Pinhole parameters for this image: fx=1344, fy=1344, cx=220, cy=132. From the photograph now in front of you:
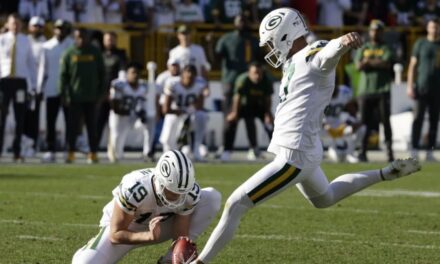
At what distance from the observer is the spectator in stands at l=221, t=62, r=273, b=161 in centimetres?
1664

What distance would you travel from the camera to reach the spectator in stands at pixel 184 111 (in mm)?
16500

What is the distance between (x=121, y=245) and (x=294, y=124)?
115 cm

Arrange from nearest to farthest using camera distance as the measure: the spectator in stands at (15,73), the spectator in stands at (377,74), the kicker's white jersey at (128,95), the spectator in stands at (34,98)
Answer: the spectator in stands at (15,73), the spectator in stands at (377,74), the spectator in stands at (34,98), the kicker's white jersey at (128,95)

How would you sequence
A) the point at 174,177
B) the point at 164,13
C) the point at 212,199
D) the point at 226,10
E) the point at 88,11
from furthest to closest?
the point at 226,10, the point at 164,13, the point at 88,11, the point at 212,199, the point at 174,177

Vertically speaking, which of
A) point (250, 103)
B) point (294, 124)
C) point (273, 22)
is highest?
point (273, 22)

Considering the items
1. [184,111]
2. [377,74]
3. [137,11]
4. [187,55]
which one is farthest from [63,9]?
[377,74]

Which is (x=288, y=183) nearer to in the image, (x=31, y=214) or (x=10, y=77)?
(x=31, y=214)

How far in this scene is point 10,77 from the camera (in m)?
15.8

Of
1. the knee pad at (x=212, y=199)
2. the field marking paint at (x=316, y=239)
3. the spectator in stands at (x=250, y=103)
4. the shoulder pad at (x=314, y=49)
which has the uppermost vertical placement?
the shoulder pad at (x=314, y=49)

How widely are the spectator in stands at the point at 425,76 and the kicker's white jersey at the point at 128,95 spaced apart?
3321mm

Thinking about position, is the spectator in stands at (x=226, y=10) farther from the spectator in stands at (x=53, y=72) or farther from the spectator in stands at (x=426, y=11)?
the spectator in stands at (x=53, y=72)

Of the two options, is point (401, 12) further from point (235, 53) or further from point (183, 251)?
point (183, 251)

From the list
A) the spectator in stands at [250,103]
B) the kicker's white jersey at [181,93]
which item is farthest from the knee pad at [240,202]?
the kicker's white jersey at [181,93]

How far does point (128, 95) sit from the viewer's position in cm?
1669
